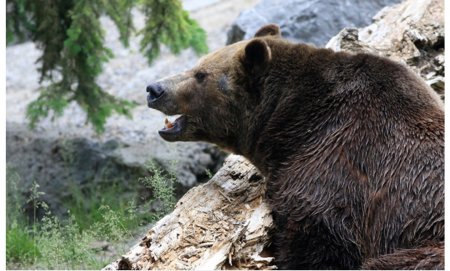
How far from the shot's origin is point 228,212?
6.48m

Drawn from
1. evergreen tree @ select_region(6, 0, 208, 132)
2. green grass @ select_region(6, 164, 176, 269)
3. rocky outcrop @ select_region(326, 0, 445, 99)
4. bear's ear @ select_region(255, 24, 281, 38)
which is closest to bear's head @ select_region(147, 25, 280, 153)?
bear's ear @ select_region(255, 24, 281, 38)

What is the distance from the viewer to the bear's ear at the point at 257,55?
6.29 meters

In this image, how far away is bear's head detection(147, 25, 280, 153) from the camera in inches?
259

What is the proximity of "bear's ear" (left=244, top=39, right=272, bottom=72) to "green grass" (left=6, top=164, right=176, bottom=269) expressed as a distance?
1.24 meters

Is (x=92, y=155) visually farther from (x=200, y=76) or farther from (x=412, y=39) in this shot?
(x=200, y=76)

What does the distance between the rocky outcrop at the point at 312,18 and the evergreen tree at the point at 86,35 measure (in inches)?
47.8

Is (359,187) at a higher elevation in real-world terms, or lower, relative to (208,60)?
lower

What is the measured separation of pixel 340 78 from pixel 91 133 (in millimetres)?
6666

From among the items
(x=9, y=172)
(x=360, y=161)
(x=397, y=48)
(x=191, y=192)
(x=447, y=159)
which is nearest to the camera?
(x=447, y=159)

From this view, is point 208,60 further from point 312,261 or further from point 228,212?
point 312,261

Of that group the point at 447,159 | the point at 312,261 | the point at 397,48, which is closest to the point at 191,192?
the point at 312,261

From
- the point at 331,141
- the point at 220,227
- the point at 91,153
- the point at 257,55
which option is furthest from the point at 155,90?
the point at 91,153

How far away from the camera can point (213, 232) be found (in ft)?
20.1

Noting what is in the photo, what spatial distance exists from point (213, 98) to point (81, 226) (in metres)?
3.65
